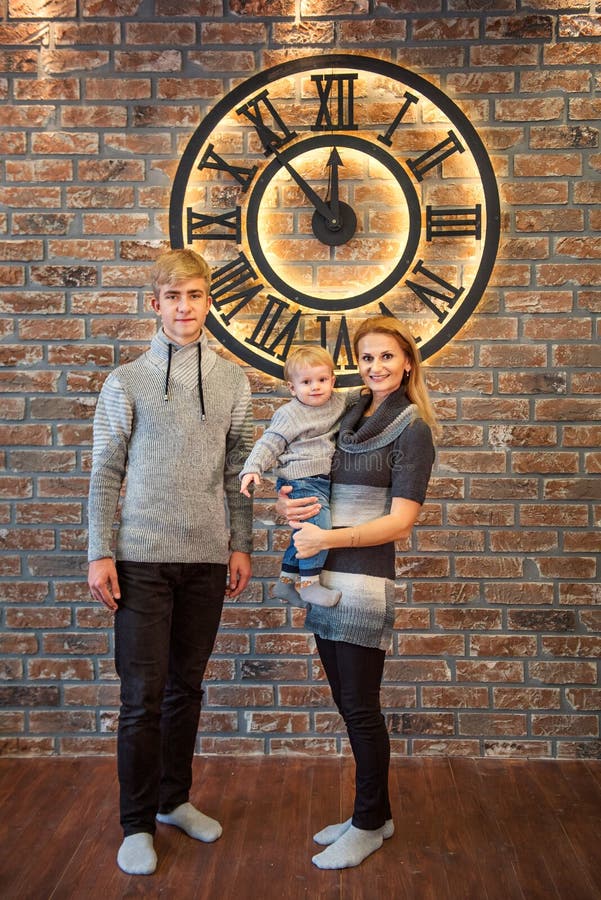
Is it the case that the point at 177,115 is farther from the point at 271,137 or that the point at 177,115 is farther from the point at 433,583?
the point at 433,583

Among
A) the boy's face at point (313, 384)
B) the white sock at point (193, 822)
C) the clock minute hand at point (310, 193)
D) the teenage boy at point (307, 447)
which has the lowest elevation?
the white sock at point (193, 822)

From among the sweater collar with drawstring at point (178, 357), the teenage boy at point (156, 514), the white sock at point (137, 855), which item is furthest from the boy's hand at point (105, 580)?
the white sock at point (137, 855)

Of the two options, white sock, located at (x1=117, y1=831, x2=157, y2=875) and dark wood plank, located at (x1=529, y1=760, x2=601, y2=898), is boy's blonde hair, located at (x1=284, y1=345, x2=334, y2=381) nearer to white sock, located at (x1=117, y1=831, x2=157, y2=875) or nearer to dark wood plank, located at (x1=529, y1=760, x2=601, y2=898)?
white sock, located at (x1=117, y1=831, x2=157, y2=875)

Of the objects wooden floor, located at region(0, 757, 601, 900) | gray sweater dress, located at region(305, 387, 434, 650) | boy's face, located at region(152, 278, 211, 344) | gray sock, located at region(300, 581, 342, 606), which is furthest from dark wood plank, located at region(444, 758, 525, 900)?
boy's face, located at region(152, 278, 211, 344)

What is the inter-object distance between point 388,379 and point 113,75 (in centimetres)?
142

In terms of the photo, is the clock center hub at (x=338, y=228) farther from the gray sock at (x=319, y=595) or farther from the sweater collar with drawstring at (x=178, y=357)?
the gray sock at (x=319, y=595)

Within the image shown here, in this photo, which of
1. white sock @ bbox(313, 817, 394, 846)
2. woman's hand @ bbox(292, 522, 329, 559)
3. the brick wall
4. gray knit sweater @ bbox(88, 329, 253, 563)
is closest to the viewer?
woman's hand @ bbox(292, 522, 329, 559)

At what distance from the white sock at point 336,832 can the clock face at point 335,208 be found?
129 cm

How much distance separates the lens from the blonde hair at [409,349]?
208 centimetres

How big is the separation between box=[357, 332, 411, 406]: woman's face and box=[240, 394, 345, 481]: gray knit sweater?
0.13 m

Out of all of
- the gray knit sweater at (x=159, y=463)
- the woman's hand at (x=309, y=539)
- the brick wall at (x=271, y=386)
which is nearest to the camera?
the woman's hand at (x=309, y=539)

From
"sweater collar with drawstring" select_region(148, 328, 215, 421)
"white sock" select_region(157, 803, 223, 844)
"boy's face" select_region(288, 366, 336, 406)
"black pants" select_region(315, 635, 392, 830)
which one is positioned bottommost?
"white sock" select_region(157, 803, 223, 844)

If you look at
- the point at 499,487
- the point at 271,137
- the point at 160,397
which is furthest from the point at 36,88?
the point at 499,487

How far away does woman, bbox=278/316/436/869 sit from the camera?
80.0 inches
